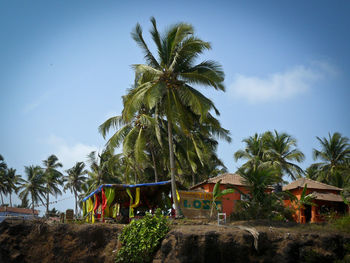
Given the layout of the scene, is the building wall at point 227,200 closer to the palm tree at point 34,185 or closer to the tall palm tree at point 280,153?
the tall palm tree at point 280,153

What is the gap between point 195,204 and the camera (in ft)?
60.3

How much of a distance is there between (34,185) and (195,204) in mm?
39105

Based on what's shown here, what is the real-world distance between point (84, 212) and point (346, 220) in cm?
1545

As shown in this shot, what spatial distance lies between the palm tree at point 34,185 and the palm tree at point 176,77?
3800 centimetres

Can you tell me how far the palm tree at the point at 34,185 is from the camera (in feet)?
164

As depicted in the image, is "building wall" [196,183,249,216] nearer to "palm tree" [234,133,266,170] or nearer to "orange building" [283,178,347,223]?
"orange building" [283,178,347,223]

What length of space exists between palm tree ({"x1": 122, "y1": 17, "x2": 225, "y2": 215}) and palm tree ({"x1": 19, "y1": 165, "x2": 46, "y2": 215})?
37997 millimetres

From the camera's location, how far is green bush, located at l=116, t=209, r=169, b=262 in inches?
484

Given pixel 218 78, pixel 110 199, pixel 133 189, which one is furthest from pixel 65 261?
pixel 218 78

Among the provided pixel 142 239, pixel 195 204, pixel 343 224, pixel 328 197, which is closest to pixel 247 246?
pixel 142 239

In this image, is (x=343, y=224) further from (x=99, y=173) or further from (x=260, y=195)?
(x=99, y=173)

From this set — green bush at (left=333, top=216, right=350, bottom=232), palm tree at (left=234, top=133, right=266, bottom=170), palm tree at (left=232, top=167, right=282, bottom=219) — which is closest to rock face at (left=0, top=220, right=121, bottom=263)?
palm tree at (left=232, top=167, right=282, bottom=219)

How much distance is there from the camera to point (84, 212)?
2145cm

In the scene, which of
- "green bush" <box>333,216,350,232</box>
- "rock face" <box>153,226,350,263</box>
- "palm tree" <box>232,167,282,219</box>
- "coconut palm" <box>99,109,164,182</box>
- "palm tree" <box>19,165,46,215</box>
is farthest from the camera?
"palm tree" <box>19,165,46,215</box>
